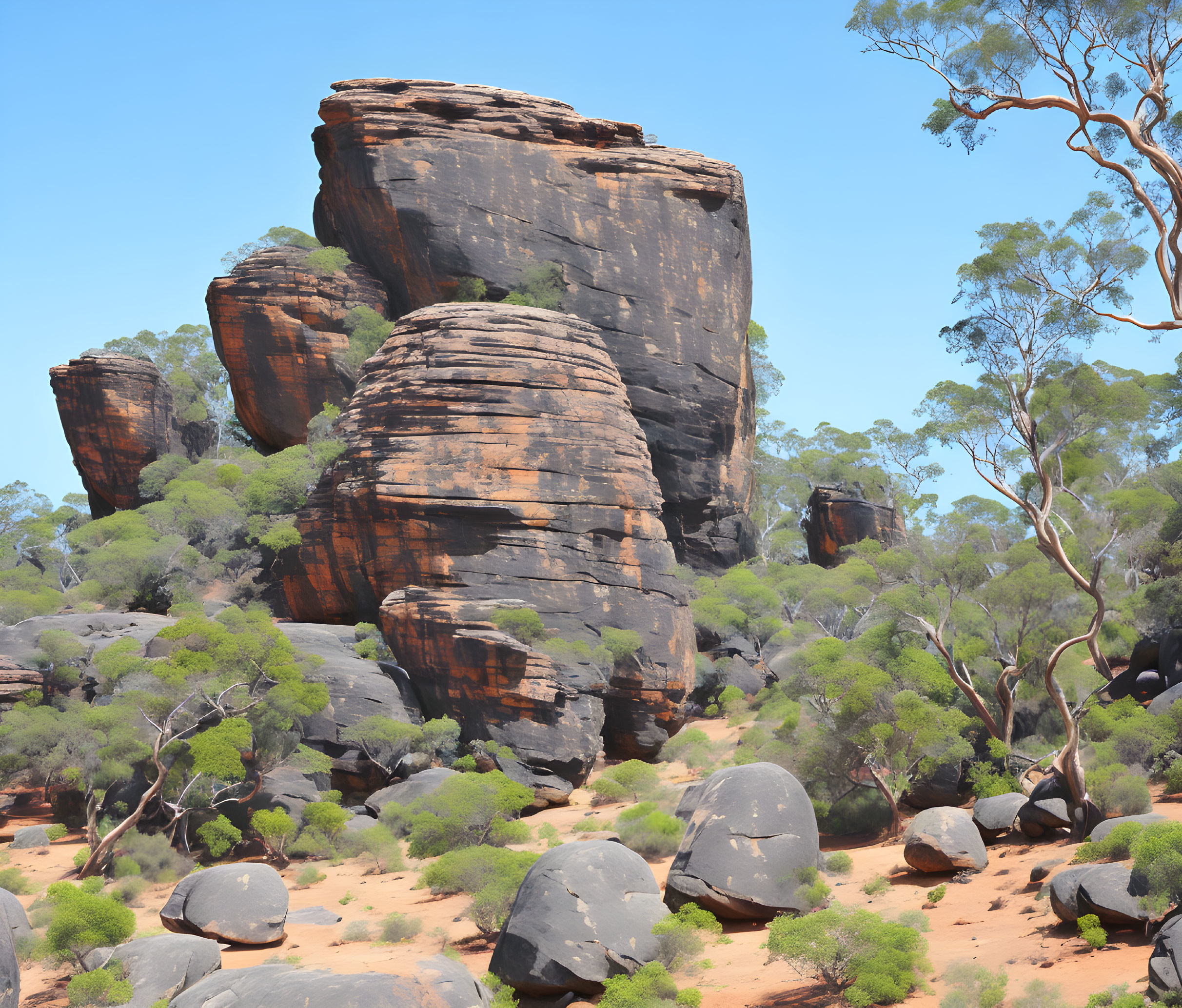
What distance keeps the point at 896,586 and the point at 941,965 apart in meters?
16.2

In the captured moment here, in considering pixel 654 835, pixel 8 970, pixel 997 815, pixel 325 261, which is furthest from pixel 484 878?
pixel 325 261

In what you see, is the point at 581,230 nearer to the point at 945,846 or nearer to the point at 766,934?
the point at 945,846

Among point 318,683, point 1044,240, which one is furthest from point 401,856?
point 1044,240

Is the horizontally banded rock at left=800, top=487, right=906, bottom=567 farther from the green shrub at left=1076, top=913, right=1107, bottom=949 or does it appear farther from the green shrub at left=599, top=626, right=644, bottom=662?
the green shrub at left=1076, top=913, right=1107, bottom=949

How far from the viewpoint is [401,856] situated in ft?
70.8

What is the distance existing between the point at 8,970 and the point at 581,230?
123 ft

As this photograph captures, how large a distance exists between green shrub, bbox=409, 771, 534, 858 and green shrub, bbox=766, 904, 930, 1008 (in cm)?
1033

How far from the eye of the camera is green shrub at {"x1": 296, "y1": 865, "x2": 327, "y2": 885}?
2052 centimetres

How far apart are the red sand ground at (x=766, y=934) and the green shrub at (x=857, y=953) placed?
283mm

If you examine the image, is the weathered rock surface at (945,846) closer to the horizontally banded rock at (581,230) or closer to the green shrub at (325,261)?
the horizontally banded rock at (581,230)

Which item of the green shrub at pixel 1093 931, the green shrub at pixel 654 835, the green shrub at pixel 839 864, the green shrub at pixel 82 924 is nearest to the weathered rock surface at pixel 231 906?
the green shrub at pixel 82 924

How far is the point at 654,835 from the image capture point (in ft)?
66.9

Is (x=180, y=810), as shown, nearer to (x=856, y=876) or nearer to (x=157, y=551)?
(x=856, y=876)

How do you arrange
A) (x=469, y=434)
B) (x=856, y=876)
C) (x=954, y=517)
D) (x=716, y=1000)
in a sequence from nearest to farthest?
(x=716, y=1000)
(x=856, y=876)
(x=469, y=434)
(x=954, y=517)
